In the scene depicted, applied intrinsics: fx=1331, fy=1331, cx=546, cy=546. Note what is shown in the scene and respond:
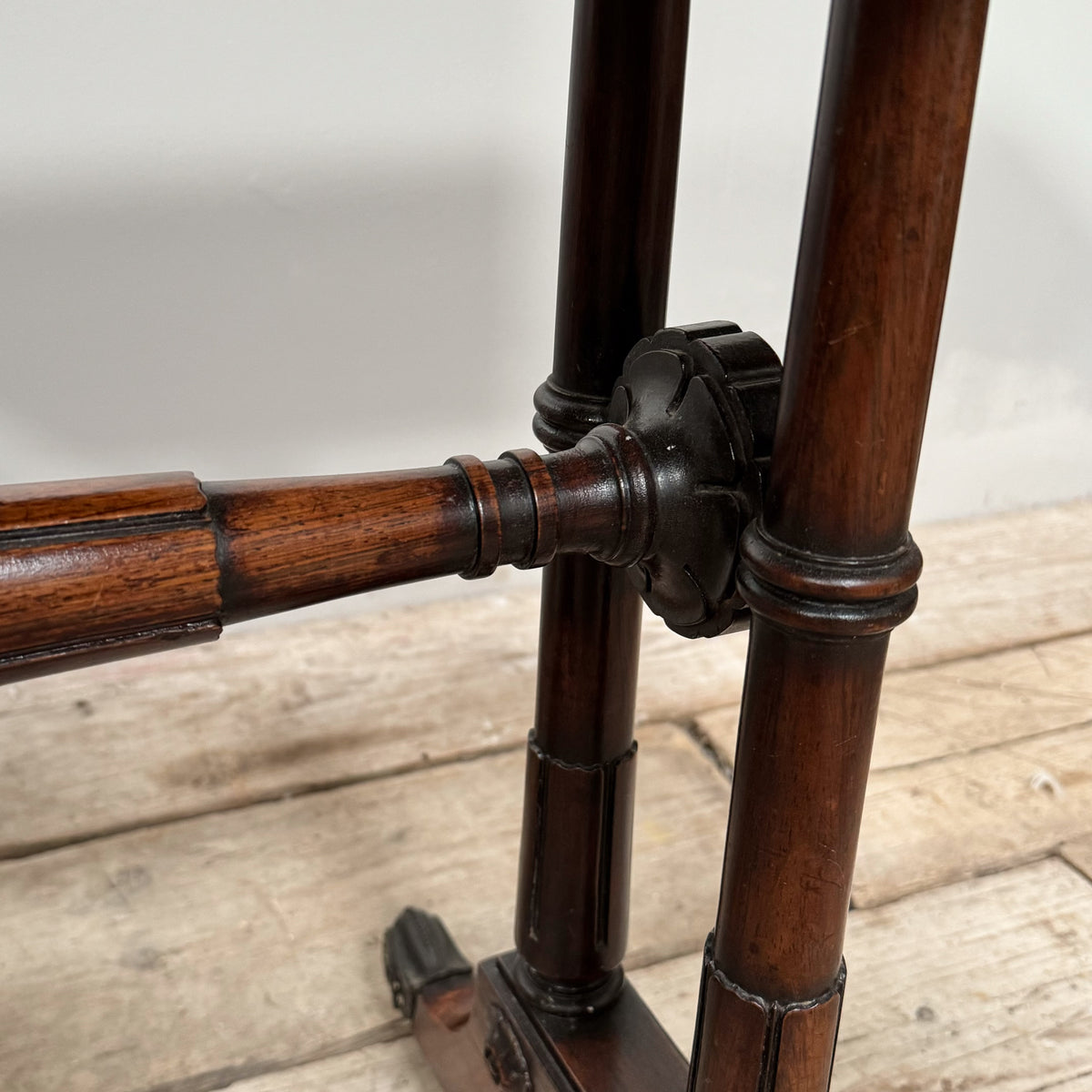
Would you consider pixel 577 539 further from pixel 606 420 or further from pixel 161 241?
pixel 161 241

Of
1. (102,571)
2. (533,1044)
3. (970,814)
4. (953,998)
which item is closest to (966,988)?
(953,998)

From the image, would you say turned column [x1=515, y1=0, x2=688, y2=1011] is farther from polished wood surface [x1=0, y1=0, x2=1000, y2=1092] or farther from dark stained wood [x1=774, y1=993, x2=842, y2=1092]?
dark stained wood [x1=774, y1=993, x2=842, y2=1092]

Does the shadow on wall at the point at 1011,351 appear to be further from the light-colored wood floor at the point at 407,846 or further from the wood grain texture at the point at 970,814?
the wood grain texture at the point at 970,814

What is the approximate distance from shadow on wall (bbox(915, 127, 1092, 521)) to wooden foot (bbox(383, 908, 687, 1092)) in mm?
958

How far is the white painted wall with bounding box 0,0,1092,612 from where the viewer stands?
3.59 ft

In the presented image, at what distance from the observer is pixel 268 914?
92cm

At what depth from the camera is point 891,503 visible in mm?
468

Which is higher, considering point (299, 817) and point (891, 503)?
point (891, 503)

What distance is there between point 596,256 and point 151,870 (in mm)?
573

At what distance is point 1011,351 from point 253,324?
36.0 inches

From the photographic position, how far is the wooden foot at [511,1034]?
0.73 m

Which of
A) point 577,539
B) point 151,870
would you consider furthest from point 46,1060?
point 577,539

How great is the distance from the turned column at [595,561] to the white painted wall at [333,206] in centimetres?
58

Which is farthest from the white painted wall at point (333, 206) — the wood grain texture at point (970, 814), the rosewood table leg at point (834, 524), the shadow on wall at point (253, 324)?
the rosewood table leg at point (834, 524)
